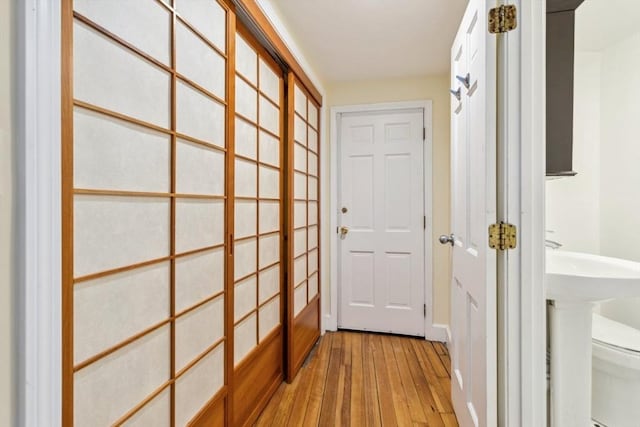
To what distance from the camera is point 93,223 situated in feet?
2.54

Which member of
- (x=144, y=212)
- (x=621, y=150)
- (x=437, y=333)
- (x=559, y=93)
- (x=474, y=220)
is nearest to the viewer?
(x=144, y=212)

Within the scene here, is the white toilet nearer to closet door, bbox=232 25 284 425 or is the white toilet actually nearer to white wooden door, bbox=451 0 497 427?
white wooden door, bbox=451 0 497 427

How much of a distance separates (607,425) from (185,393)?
1.83m

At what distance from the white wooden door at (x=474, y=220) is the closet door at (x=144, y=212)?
3.39ft

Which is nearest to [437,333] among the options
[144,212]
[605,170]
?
[605,170]

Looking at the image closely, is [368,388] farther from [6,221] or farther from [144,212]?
[6,221]

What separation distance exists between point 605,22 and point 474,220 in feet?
5.08

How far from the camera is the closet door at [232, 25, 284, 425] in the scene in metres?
1.56

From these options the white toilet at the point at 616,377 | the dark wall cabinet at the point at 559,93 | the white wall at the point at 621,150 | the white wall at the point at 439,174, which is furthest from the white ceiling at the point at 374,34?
the white toilet at the point at 616,377

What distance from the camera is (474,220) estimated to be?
133cm

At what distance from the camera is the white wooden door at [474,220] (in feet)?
3.73

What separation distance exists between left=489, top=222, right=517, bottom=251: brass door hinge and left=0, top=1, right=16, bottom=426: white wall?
1283 millimetres

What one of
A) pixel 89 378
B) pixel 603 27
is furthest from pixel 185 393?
pixel 603 27

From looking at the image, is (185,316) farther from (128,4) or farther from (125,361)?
(128,4)
